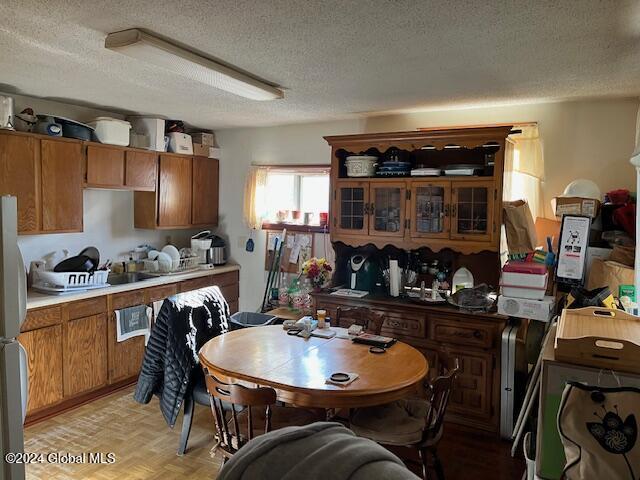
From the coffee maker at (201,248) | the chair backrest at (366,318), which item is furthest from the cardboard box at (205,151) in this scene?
the chair backrest at (366,318)

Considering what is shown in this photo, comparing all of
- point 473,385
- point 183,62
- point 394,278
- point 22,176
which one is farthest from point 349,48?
point 22,176

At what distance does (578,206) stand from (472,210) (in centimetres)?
67

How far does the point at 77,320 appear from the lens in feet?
11.7

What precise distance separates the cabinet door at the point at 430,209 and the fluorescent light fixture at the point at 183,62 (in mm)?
1284

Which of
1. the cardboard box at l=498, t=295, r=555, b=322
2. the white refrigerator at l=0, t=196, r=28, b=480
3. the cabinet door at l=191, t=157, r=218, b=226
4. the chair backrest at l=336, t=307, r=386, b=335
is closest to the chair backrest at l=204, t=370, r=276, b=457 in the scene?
the white refrigerator at l=0, t=196, r=28, b=480

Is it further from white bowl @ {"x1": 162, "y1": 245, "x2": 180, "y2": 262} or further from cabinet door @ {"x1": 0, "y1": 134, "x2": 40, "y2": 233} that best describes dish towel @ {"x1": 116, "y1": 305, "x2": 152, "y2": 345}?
cabinet door @ {"x1": 0, "y1": 134, "x2": 40, "y2": 233}

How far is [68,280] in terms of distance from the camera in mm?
3562

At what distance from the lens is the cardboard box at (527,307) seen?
3066mm

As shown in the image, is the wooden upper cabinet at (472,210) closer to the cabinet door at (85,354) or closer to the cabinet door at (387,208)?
the cabinet door at (387,208)

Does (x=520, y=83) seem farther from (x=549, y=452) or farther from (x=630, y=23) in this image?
(x=549, y=452)

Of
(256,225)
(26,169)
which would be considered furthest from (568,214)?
(26,169)

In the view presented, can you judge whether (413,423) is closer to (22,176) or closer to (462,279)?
(462,279)

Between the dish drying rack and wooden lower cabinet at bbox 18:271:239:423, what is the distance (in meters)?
0.13

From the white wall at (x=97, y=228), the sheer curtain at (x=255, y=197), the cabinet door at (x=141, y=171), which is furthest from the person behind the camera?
the sheer curtain at (x=255, y=197)
